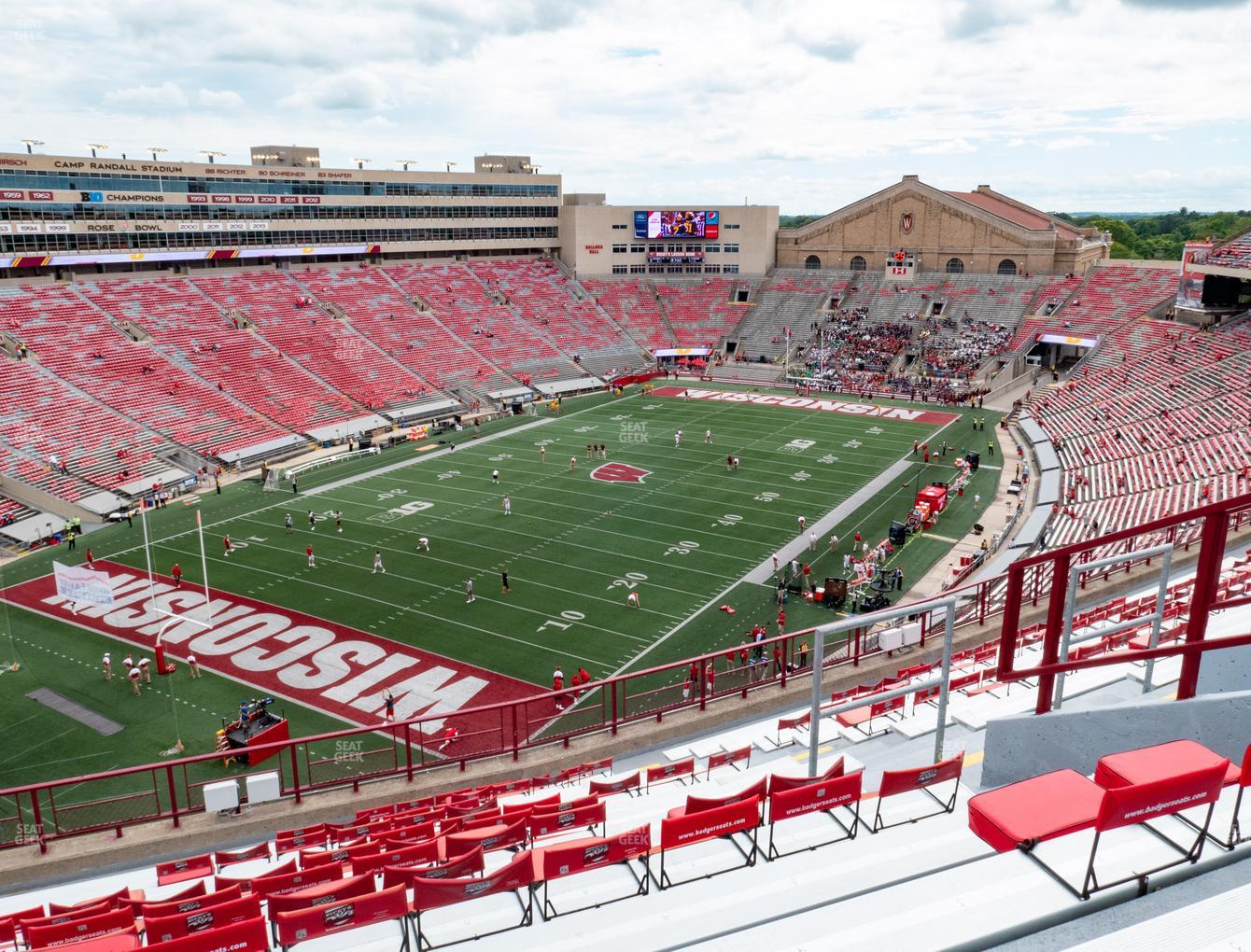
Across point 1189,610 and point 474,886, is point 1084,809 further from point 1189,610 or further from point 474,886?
point 474,886

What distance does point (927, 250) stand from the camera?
72.5 meters

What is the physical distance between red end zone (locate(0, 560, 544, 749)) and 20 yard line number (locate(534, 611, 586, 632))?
2.87 metres

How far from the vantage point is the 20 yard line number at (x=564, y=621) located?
24.8 meters

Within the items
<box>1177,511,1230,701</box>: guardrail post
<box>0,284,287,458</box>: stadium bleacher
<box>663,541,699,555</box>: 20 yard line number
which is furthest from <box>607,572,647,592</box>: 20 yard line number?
<box>0,284,287,458</box>: stadium bleacher

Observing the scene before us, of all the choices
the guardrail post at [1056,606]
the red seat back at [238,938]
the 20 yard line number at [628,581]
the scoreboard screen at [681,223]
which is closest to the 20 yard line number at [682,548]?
the 20 yard line number at [628,581]

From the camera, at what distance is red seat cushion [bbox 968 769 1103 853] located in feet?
17.5

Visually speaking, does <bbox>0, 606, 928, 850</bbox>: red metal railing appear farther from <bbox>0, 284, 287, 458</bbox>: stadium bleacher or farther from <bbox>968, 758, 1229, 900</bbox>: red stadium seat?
<bbox>0, 284, 287, 458</bbox>: stadium bleacher

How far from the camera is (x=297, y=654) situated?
23.4m

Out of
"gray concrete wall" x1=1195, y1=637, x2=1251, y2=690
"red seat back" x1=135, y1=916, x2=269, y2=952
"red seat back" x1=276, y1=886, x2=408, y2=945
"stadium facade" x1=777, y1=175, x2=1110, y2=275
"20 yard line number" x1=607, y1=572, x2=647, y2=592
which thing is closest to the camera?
"red seat back" x1=135, y1=916, x2=269, y2=952

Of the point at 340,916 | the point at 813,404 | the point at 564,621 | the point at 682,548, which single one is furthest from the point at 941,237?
the point at 340,916

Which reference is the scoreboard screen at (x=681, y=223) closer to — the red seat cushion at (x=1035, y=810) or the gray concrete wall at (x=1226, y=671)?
the gray concrete wall at (x=1226, y=671)

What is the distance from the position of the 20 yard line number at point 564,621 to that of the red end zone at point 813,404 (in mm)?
31164

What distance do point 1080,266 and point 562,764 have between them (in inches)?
2643

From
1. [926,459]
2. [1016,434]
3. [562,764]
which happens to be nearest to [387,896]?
[562,764]
